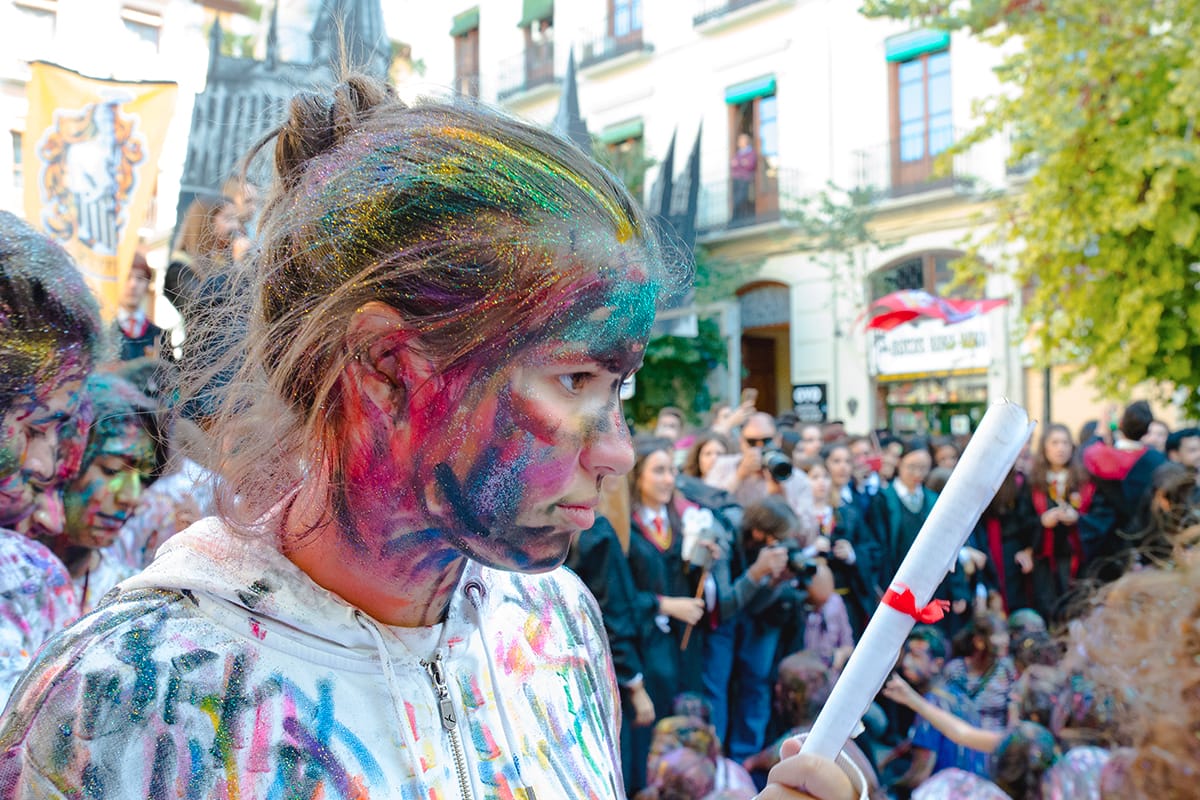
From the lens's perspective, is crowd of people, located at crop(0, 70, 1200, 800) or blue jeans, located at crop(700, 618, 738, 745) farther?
blue jeans, located at crop(700, 618, 738, 745)

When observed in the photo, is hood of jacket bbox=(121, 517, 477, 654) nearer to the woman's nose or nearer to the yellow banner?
the woman's nose

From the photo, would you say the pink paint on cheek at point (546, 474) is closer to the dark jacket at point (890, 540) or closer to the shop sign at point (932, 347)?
the dark jacket at point (890, 540)

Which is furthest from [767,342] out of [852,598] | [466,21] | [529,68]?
[852,598]

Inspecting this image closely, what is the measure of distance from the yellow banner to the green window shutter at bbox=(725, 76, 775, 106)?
41.9 ft

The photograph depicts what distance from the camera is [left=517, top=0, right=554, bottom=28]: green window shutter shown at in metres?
17.4

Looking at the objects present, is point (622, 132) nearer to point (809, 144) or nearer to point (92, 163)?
point (809, 144)

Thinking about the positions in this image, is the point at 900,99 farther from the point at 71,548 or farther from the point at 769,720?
the point at 71,548

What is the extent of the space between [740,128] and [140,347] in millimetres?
13635

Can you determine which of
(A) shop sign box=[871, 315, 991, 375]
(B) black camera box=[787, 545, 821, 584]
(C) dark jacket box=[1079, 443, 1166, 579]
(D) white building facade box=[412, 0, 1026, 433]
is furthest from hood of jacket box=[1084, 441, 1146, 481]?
(A) shop sign box=[871, 315, 991, 375]

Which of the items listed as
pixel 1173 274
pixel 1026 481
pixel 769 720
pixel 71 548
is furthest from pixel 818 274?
pixel 71 548

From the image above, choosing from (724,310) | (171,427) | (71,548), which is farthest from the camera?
(724,310)

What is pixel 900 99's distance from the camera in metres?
15.5

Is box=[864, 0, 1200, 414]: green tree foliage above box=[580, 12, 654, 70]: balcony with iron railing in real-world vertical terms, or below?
below

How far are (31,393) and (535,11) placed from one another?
17.0 metres
